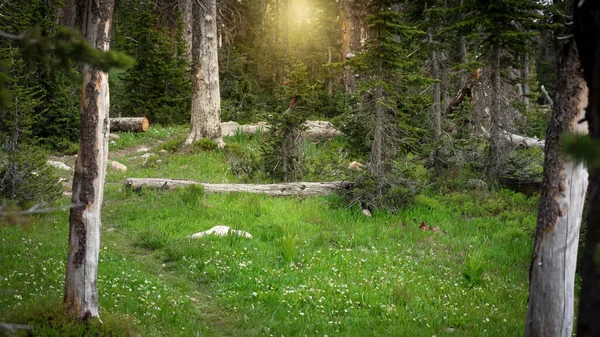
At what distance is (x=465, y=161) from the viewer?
48.3ft

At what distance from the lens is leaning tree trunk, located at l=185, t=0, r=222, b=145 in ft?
59.6

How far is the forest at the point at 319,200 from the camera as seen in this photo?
582 cm

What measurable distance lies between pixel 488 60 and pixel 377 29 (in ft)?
11.5

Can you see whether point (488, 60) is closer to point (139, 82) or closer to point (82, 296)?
point (82, 296)

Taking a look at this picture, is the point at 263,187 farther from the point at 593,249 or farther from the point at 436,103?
the point at 593,249

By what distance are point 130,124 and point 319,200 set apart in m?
13.3

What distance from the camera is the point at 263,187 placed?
1338 cm

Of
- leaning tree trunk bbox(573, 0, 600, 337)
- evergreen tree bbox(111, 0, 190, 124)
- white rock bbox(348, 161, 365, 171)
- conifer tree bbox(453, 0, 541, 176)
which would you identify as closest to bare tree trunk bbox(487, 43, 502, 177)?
conifer tree bbox(453, 0, 541, 176)

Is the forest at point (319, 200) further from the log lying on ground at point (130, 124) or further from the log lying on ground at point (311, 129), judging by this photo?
the log lying on ground at point (130, 124)

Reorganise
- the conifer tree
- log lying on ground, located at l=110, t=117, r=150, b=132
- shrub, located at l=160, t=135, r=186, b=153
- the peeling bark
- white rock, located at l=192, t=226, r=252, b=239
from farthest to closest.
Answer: log lying on ground, located at l=110, t=117, r=150, b=132 < shrub, located at l=160, t=135, r=186, b=153 < the peeling bark < the conifer tree < white rock, located at l=192, t=226, r=252, b=239

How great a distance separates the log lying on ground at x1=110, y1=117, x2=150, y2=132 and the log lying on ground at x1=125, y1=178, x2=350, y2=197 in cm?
997

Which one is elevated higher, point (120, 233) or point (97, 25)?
point (97, 25)

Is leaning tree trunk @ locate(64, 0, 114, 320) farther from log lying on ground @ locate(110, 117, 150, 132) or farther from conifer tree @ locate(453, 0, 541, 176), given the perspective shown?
log lying on ground @ locate(110, 117, 150, 132)

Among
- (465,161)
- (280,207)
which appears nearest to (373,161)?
(280,207)
